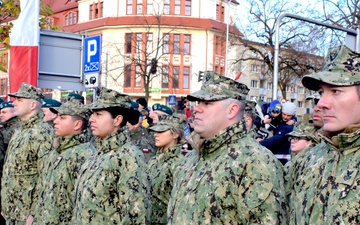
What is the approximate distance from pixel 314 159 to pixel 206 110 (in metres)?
0.99

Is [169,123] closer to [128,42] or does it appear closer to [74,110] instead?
[74,110]

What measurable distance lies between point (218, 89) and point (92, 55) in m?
6.68

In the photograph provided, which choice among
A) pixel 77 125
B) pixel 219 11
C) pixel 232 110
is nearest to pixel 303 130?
pixel 77 125

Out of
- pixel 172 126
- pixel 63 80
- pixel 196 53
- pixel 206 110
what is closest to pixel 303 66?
pixel 196 53

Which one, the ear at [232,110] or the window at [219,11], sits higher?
the window at [219,11]

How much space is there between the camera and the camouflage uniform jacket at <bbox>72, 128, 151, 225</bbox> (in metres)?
4.81

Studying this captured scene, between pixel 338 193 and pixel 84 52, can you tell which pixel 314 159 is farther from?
pixel 84 52

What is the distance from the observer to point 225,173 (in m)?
3.76

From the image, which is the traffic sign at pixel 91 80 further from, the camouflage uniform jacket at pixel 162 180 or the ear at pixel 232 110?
the ear at pixel 232 110

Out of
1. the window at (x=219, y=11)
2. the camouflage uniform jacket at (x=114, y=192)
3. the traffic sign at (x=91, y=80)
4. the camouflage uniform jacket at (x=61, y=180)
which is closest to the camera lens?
the camouflage uniform jacket at (x=114, y=192)

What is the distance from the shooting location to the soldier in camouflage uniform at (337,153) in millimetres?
2871

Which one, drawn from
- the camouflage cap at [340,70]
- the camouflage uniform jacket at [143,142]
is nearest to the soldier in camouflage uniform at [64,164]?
the camouflage cap at [340,70]

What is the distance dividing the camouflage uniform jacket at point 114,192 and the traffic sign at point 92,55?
527cm

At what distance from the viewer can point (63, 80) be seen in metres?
11.2
